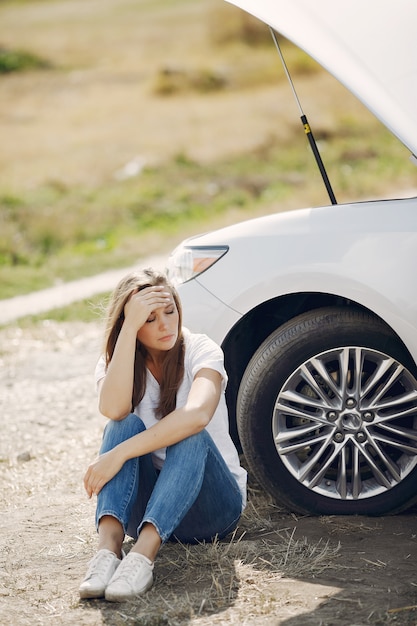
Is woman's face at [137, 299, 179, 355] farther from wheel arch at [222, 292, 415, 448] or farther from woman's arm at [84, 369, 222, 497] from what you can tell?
wheel arch at [222, 292, 415, 448]

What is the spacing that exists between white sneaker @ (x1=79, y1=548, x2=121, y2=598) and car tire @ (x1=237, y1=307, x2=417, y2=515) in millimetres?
868

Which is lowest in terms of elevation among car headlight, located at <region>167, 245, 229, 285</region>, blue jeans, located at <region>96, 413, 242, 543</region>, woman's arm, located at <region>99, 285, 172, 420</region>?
blue jeans, located at <region>96, 413, 242, 543</region>

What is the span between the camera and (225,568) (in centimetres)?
360

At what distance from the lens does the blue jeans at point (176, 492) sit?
3.50 meters

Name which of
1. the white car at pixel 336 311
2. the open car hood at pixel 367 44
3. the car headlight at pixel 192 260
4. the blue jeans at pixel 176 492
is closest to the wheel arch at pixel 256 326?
the white car at pixel 336 311

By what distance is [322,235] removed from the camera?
3943 mm

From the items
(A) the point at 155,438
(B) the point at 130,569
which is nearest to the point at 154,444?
(A) the point at 155,438

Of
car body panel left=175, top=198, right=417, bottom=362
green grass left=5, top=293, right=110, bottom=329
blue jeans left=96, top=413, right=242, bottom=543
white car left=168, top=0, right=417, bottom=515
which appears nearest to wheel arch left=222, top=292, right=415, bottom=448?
white car left=168, top=0, right=417, bottom=515

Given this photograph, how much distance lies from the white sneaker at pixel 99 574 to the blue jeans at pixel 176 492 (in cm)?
14

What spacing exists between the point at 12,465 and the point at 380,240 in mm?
2588

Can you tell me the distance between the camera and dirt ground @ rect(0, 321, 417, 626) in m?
3.23

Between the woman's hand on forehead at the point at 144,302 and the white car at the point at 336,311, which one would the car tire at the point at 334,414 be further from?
the woman's hand on forehead at the point at 144,302

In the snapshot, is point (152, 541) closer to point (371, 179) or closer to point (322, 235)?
point (322, 235)

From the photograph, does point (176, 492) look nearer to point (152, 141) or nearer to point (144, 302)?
point (144, 302)
